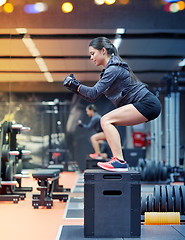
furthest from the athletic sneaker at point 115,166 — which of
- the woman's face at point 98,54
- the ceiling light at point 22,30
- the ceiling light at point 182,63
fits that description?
the ceiling light at point 182,63

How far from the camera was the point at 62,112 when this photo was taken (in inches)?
419

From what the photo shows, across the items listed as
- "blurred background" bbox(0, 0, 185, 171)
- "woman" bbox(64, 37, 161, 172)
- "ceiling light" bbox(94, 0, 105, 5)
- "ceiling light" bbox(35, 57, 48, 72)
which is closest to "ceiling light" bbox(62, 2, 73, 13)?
"blurred background" bbox(0, 0, 185, 171)

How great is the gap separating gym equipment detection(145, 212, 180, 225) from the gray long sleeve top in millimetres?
1092

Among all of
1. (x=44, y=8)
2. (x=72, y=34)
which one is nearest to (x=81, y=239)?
(x=44, y=8)

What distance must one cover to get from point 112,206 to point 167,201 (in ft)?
3.16

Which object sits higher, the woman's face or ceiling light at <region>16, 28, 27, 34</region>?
ceiling light at <region>16, 28, 27, 34</region>

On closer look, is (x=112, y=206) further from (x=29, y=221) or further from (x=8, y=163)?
(x=8, y=163)

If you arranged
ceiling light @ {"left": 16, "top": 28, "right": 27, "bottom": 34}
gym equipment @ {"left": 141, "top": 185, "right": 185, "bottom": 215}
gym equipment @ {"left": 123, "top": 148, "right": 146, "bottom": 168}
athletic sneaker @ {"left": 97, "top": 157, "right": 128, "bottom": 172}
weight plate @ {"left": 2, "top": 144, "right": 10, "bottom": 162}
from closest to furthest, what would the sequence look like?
athletic sneaker @ {"left": 97, "top": 157, "right": 128, "bottom": 172}
gym equipment @ {"left": 141, "top": 185, "right": 185, "bottom": 215}
weight plate @ {"left": 2, "top": 144, "right": 10, "bottom": 162}
ceiling light @ {"left": 16, "top": 28, "right": 27, "bottom": 34}
gym equipment @ {"left": 123, "top": 148, "right": 146, "bottom": 168}

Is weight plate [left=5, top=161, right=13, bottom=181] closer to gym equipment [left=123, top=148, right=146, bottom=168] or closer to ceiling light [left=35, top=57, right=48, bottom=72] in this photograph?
ceiling light [left=35, top=57, right=48, bottom=72]

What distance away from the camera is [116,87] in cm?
287

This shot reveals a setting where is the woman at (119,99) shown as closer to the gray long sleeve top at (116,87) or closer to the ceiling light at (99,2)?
the gray long sleeve top at (116,87)

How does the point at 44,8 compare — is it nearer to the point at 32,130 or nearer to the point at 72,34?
the point at 72,34

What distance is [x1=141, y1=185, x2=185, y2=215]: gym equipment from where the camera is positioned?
3.39 metres

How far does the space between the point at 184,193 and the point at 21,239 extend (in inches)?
61.8
